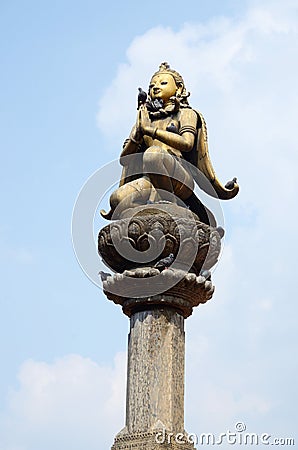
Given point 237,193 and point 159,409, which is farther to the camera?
point 237,193

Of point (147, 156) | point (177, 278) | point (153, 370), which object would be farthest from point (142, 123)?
point (153, 370)

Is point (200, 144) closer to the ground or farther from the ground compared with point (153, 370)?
farther from the ground

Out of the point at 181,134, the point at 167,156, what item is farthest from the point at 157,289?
the point at 181,134

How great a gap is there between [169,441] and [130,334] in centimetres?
144

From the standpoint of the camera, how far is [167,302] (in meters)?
10.7

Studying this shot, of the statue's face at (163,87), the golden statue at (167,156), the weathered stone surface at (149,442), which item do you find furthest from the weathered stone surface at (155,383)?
the statue's face at (163,87)

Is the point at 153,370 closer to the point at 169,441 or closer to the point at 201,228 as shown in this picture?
the point at 169,441

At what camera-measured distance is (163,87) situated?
12023 mm

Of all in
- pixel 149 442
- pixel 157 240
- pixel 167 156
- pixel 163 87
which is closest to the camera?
pixel 149 442

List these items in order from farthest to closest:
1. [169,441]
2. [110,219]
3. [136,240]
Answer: [110,219] < [136,240] < [169,441]

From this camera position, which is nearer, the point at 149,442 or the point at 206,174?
the point at 149,442

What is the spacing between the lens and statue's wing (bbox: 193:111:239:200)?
1156cm

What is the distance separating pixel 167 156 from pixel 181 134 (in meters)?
0.62

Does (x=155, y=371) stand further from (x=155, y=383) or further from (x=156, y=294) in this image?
(x=156, y=294)
